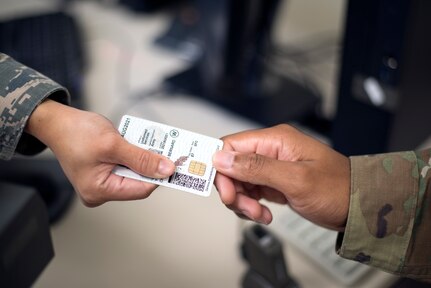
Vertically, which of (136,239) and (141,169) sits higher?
(141,169)

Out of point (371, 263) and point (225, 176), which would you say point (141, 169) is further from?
point (371, 263)

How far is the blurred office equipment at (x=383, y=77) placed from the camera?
0.69 meters

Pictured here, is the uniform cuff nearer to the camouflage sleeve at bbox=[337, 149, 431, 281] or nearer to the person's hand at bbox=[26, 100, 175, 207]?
the camouflage sleeve at bbox=[337, 149, 431, 281]

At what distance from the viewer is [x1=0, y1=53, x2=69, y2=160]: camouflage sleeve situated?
557 millimetres

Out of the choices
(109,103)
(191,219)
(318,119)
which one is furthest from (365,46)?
(109,103)

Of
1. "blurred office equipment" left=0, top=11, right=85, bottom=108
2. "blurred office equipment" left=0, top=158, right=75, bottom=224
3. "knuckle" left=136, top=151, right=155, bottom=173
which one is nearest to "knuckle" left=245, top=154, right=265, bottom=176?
"knuckle" left=136, top=151, right=155, bottom=173

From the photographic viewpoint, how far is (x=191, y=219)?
0.75 m

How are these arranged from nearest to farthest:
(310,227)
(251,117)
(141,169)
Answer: (141,169), (310,227), (251,117)

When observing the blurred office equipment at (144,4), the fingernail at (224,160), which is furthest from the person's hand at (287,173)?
the blurred office equipment at (144,4)

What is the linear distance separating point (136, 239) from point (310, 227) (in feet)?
0.86

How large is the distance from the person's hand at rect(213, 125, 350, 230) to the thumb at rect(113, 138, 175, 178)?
0.06 meters

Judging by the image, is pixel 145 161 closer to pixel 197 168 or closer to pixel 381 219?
pixel 197 168

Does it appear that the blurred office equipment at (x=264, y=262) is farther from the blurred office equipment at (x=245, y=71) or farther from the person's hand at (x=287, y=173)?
the blurred office equipment at (x=245, y=71)

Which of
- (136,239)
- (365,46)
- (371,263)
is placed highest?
(365,46)
